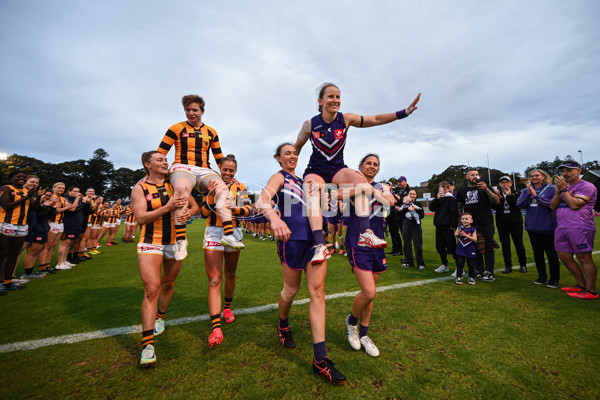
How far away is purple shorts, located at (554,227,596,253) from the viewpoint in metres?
4.75

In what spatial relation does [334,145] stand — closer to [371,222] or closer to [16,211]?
[371,222]

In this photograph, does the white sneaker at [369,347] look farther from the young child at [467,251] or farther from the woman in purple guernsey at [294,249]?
the young child at [467,251]

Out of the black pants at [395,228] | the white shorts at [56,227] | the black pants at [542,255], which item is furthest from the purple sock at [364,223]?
the white shorts at [56,227]

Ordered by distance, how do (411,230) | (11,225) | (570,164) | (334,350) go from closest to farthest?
1. (334,350)
2. (570,164)
3. (11,225)
4. (411,230)

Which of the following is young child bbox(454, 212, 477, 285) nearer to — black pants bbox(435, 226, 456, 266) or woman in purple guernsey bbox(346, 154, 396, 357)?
black pants bbox(435, 226, 456, 266)

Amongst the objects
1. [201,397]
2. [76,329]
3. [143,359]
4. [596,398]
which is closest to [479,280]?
[596,398]

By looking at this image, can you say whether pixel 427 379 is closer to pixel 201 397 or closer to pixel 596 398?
pixel 596 398

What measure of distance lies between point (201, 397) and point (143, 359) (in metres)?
0.95

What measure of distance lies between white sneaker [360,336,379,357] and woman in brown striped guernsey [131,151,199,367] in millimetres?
2409

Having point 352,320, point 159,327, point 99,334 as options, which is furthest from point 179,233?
point 352,320

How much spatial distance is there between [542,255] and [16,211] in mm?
12247

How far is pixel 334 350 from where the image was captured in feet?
10.2

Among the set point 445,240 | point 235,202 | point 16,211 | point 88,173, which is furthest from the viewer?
point 88,173

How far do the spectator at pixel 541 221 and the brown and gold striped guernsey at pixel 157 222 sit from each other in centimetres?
733
